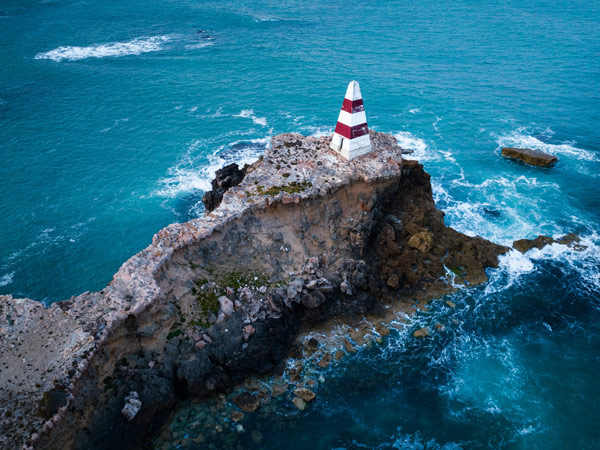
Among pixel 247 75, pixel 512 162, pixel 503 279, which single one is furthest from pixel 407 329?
pixel 247 75

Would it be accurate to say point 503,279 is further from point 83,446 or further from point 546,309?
point 83,446

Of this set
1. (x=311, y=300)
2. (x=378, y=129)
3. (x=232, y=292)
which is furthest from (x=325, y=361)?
(x=378, y=129)

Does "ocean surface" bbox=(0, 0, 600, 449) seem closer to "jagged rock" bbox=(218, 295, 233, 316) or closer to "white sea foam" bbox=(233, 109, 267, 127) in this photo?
"white sea foam" bbox=(233, 109, 267, 127)

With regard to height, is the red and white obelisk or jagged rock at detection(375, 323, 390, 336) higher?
the red and white obelisk

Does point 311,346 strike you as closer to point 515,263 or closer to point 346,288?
point 346,288

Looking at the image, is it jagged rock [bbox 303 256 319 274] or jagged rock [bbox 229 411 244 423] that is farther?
jagged rock [bbox 303 256 319 274]

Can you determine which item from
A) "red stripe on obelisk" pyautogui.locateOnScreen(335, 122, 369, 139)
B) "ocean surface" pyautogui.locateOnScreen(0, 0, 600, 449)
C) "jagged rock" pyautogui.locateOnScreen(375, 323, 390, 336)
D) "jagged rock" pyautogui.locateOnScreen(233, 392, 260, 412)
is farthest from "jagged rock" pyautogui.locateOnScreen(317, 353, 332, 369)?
"red stripe on obelisk" pyautogui.locateOnScreen(335, 122, 369, 139)
